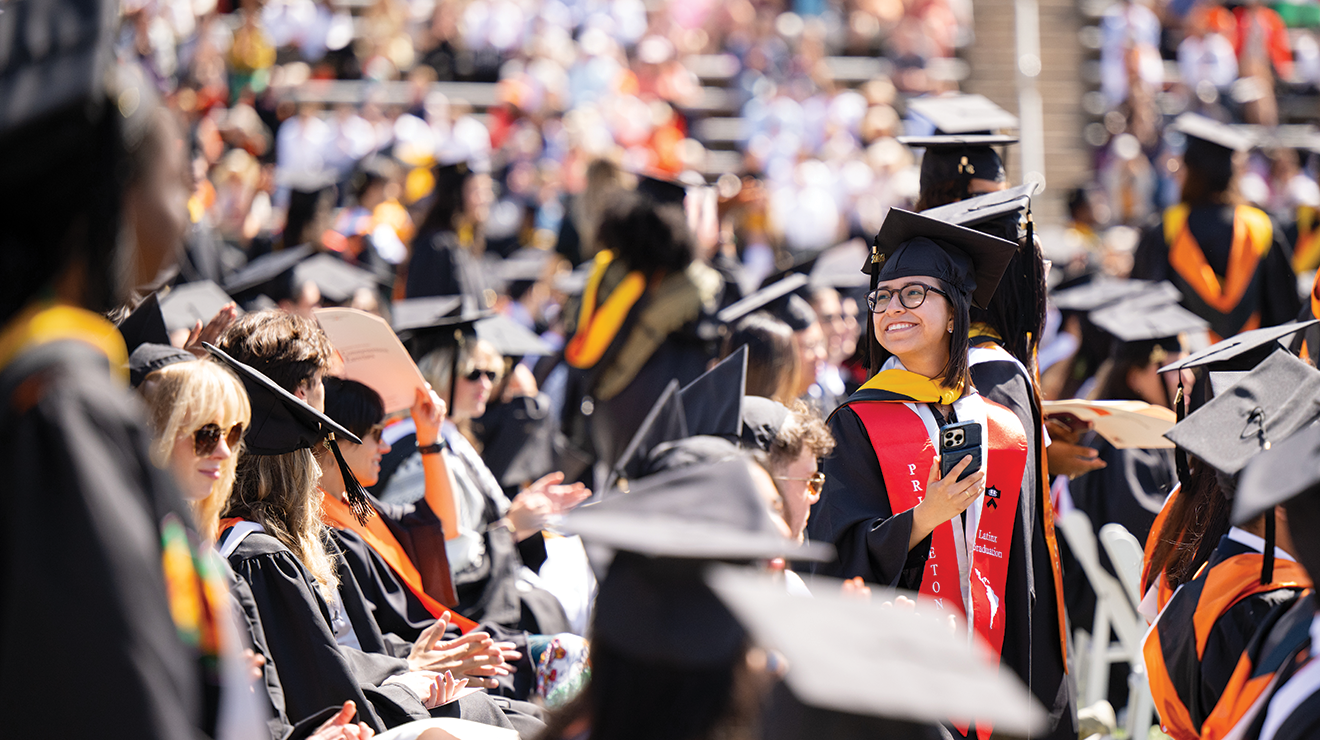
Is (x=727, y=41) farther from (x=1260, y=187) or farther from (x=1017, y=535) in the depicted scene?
(x=1017, y=535)

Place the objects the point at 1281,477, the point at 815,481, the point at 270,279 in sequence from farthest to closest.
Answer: the point at 270,279 → the point at 815,481 → the point at 1281,477

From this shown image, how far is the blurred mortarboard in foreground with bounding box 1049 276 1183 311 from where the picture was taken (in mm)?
5684

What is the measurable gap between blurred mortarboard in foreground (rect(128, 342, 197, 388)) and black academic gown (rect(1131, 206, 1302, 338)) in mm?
5143

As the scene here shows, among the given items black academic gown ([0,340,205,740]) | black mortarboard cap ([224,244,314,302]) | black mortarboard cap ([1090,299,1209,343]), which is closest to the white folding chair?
black mortarboard cap ([1090,299,1209,343])

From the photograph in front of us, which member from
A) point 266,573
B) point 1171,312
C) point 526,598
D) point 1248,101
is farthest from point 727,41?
point 266,573

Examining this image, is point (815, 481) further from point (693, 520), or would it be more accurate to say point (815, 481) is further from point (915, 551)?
point (693, 520)

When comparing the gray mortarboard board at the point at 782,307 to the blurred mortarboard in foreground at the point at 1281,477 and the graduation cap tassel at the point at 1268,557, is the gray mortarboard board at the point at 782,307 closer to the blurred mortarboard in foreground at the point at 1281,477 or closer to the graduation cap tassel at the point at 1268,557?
the graduation cap tassel at the point at 1268,557

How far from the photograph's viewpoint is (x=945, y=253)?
3.11 meters

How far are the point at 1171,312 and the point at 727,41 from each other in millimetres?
11616

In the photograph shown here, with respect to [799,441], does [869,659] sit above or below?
above

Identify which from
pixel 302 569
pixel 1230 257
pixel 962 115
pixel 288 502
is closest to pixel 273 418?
pixel 288 502

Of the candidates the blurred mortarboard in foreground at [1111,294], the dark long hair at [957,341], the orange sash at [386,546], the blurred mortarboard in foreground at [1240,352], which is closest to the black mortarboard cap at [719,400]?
the dark long hair at [957,341]

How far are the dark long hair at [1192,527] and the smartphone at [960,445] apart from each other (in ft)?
1.73

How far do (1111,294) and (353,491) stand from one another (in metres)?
3.98
